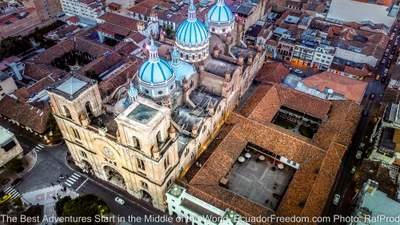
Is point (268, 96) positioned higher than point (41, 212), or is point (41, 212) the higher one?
point (268, 96)

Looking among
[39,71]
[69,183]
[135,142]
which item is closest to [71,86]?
[135,142]

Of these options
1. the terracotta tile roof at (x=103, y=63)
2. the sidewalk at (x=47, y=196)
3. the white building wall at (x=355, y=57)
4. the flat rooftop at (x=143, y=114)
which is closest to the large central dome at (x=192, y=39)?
the flat rooftop at (x=143, y=114)

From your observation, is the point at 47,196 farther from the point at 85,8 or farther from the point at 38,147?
the point at 85,8

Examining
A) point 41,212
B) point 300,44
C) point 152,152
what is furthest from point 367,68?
point 41,212

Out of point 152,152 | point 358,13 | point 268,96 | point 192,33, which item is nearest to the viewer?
point 152,152

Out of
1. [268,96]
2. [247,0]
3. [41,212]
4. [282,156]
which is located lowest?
[41,212]

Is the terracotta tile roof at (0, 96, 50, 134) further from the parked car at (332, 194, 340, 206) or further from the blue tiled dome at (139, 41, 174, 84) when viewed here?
the parked car at (332, 194, 340, 206)

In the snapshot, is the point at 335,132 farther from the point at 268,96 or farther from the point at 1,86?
the point at 1,86
